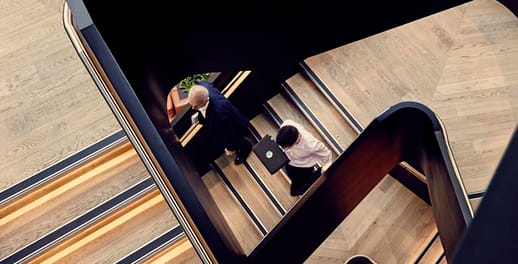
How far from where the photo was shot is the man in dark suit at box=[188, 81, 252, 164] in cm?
559

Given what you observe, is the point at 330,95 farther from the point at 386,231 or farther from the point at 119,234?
the point at 119,234

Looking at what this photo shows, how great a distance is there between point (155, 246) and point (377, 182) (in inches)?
105

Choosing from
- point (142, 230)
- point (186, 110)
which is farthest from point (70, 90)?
point (186, 110)

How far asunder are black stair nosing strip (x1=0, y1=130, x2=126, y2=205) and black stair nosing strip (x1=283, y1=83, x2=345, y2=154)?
96.4 inches

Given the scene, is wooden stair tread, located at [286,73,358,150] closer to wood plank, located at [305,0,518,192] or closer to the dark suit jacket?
wood plank, located at [305,0,518,192]

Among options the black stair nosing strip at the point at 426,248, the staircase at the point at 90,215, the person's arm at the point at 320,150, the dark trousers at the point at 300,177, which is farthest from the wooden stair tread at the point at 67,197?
the black stair nosing strip at the point at 426,248

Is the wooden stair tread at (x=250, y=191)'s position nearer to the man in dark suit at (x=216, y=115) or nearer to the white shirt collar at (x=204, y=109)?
the man in dark suit at (x=216, y=115)

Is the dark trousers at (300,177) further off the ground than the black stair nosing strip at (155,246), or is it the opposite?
the black stair nosing strip at (155,246)

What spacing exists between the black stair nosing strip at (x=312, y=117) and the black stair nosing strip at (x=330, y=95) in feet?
0.88

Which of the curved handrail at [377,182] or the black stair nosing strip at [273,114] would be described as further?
the black stair nosing strip at [273,114]

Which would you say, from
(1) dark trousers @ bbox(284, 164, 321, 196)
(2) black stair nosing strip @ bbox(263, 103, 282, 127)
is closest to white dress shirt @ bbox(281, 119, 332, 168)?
(1) dark trousers @ bbox(284, 164, 321, 196)

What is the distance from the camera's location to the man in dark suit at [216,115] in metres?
5.59

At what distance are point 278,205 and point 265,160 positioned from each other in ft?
3.29

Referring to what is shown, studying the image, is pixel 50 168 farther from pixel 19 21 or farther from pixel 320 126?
pixel 320 126
